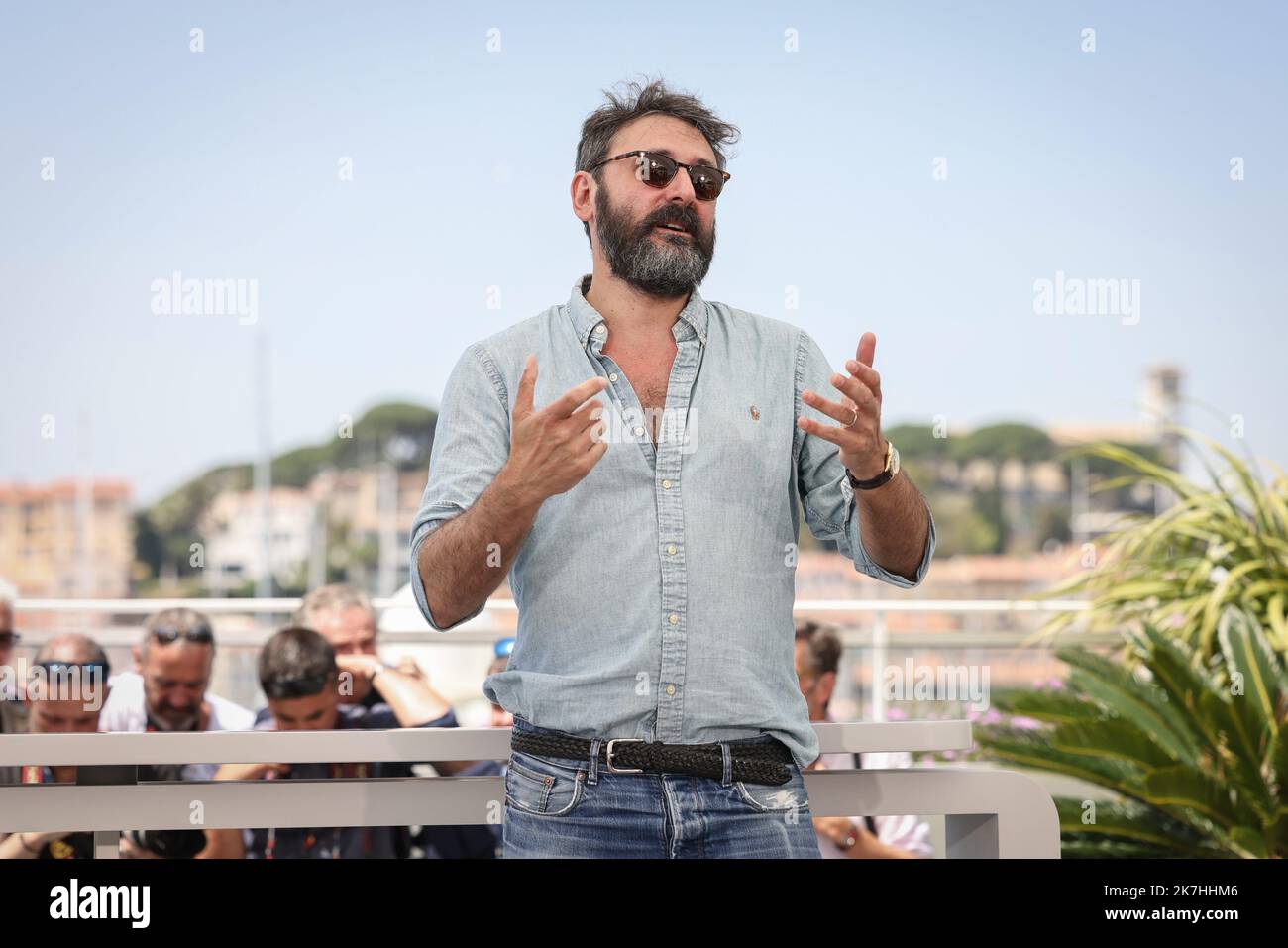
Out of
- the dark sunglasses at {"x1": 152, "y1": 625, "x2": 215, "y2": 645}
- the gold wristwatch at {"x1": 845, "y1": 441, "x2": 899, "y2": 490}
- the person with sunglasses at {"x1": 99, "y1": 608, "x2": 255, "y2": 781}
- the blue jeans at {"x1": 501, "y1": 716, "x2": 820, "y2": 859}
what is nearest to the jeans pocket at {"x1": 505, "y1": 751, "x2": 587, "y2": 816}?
the blue jeans at {"x1": 501, "y1": 716, "x2": 820, "y2": 859}

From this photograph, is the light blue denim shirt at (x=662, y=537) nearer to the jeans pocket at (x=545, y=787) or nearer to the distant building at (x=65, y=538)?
the jeans pocket at (x=545, y=787)

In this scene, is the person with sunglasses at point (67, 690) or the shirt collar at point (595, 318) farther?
the person with sunglasses at point (67, 690)

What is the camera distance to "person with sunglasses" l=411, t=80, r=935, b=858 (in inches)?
57.7

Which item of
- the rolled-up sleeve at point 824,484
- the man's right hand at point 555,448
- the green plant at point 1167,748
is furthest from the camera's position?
the green plant at point 1167,748

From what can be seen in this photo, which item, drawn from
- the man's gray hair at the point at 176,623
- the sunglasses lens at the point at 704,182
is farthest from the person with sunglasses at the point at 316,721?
the sunglasses lens at the point at 704,182

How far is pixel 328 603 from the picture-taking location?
4000mm

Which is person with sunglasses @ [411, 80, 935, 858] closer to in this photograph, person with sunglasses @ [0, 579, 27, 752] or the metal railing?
the metal railing

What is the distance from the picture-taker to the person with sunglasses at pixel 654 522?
57.7 inches

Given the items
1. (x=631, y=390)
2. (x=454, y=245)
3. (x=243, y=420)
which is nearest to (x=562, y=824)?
(x=631, y=390)

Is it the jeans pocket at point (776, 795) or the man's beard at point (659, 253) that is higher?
the man's beard at point (659, 253)

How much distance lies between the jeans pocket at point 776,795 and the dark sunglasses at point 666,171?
771 millimetres

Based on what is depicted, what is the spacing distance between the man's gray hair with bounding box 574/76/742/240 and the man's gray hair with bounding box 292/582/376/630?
243 centimetres

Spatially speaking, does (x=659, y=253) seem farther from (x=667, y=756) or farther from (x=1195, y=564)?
(x=1195, y=564)
